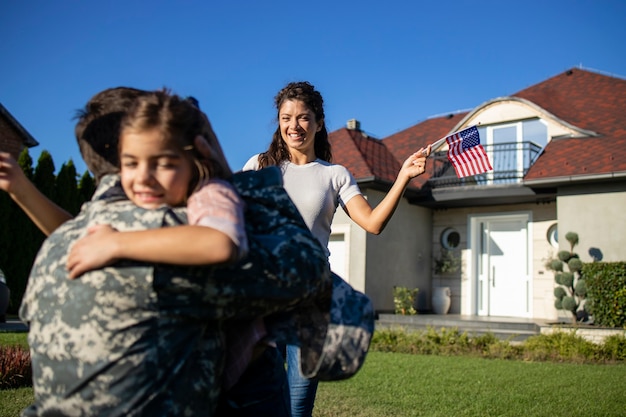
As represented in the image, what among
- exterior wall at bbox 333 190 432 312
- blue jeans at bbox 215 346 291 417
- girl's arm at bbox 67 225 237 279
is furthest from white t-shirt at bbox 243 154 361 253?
exterior wall at bbox 333 190 432 312

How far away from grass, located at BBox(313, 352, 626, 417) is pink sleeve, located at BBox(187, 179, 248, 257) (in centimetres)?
433

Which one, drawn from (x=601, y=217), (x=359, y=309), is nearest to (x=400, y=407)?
(x=359, y=309)

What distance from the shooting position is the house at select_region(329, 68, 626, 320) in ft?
46.3

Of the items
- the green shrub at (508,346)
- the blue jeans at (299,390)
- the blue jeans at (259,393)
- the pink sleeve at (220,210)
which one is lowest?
the green shrub at (508,346)

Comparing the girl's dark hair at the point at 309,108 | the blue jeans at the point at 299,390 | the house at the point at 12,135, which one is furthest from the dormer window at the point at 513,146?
the house at the point at 12,135

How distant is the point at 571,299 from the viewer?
42.6 ft

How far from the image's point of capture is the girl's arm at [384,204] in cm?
253

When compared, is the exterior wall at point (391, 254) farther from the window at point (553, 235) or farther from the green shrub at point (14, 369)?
the green shrub at point (14, 369)

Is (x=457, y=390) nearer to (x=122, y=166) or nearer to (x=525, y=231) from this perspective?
(x=122, y=166)

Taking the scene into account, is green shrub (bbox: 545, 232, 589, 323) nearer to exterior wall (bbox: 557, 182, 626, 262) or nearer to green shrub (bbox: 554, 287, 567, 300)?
green shrub (bbox: 554, 287, 567, 300)

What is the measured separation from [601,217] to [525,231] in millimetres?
2723

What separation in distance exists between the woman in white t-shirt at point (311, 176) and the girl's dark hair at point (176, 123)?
1221 mm

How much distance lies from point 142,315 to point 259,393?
19.3 inches

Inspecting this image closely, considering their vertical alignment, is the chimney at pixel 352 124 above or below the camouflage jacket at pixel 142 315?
above
